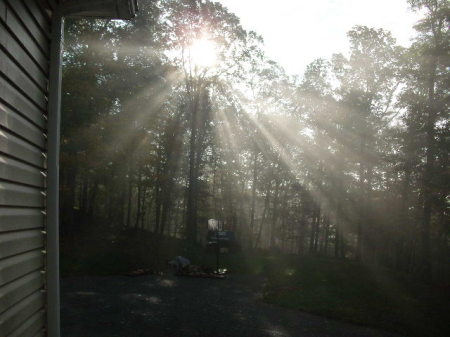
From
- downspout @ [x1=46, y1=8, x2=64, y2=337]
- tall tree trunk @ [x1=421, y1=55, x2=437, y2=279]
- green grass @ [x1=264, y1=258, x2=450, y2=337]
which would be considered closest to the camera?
downspout @ [x1=46, y1=8, x2=64, y2=337]

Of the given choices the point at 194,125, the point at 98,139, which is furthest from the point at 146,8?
the point at 98,139

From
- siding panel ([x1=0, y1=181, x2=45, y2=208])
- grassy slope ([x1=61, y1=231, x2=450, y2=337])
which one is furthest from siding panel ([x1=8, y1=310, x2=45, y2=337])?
grassy slope ([x1=61, y1=231, x2=450, y2=337])

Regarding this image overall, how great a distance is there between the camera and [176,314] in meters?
9.18

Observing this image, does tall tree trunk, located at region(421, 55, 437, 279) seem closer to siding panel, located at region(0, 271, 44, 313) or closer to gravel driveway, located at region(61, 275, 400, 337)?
gravel driveway, located at region(61, 275, 400, 337)

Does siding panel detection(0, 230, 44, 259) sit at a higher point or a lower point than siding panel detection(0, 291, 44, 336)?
higher

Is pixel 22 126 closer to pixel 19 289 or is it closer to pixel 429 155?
pixel 19 289

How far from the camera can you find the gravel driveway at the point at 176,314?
786cm

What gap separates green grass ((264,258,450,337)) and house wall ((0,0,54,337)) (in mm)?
8198

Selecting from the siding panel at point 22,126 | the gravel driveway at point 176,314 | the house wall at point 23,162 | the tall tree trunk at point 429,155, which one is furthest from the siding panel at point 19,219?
the tall tree trunk at point 429,155

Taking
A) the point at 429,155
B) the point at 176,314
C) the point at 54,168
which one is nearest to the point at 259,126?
the point at 429,155

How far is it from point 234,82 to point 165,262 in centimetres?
1411

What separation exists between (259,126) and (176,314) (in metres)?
25.9

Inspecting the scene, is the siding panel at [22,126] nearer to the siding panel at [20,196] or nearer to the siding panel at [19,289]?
the siding panel at [20,196]

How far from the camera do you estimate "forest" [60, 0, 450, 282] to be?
1836cm
